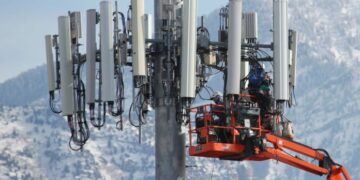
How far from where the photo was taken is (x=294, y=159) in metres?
50.7

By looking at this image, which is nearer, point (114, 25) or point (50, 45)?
point (114, 25)

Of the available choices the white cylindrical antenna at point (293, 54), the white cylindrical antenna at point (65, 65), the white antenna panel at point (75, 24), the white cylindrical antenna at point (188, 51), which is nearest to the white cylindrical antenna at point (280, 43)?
the white cylindrical antenna at point (293, 54)

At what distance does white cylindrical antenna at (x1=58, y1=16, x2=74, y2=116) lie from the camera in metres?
52.2

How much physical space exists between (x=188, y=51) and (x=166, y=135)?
12.1 ft

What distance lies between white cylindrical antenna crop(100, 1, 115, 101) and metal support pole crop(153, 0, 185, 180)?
1.78 meters

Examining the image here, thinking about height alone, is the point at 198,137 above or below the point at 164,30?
A: below

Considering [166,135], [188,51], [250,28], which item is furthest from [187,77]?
[250,28]

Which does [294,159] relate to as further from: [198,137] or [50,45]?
[50,45]

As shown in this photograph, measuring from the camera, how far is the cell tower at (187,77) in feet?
160

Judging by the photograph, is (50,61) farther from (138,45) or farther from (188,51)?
(188,51)

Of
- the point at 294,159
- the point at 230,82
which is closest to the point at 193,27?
the point at 230,82

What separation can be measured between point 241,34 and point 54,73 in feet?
25.4

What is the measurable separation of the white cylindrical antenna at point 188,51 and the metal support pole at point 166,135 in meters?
2.00

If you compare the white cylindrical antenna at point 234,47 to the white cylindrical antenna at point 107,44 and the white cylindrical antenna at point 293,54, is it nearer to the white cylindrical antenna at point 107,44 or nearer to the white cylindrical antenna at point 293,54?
the white cylindrical antenna at point 293,54
